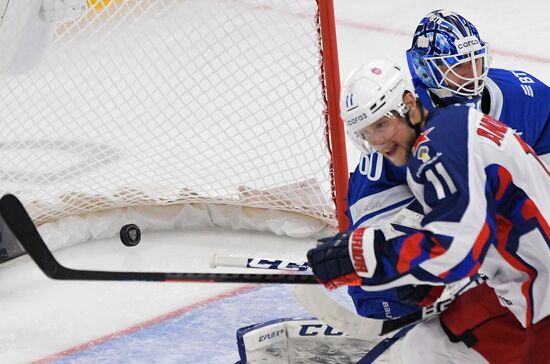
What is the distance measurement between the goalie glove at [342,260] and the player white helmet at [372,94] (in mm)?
232

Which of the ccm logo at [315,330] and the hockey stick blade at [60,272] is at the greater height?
the hockey stick blade at [60,272]

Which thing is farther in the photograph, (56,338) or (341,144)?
(341,144)

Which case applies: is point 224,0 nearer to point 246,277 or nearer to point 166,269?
point 166,269

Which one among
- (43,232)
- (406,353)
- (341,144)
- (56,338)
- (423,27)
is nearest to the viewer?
(406,353)

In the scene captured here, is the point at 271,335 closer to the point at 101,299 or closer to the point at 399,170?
the point at 399,170

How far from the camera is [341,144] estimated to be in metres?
3.49

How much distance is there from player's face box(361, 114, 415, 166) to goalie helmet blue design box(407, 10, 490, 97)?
29.3 inches

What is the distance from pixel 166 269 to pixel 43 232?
1.52 feet

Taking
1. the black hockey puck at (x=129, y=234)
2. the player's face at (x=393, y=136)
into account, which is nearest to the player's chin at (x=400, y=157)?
the player's face at (x=393, y=136)

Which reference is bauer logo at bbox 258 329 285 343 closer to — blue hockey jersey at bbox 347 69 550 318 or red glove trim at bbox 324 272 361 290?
blue hockey jersey at bbox 347 69 550 318

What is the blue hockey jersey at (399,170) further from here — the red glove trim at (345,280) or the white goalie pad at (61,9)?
the white goalie pad at (61,9)

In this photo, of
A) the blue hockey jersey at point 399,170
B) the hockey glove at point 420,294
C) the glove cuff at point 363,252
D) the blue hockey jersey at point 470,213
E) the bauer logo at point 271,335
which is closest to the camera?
the blue hockey jersey at point 470,213

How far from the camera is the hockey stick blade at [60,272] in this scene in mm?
2514

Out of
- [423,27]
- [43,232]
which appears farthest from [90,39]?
[423,27]
